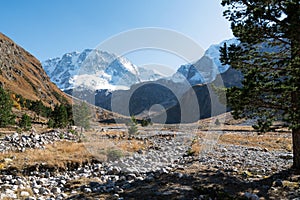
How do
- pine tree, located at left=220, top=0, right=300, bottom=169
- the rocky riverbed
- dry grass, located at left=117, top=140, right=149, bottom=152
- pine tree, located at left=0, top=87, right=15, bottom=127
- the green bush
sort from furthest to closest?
1. pine tree, located at left=0, top=87, right=15, bottom=127
2. dry grass, located at left=117, top=140, right=149, bottom=152
3. the green bush
4. pine tree, located at left=220, top=0, right=300, bottom=169
5. the rocky riverbed

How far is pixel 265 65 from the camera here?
12.4 m

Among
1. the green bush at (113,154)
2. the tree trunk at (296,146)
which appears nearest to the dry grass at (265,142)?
the tree trunk at (296,146)

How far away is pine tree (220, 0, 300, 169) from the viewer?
11328mm

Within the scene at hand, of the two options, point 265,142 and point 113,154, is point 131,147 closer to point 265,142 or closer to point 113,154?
point 113,154

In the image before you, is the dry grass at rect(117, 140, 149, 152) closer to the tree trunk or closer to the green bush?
the green bush

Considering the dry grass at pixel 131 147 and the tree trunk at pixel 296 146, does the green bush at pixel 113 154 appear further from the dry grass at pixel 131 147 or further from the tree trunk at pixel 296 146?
the tree trunk at pixel 296 146

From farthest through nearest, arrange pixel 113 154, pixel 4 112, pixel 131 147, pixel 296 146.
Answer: pixel 4 112 → pixel 131 147 → pixel 113 154 → pixel 296 146

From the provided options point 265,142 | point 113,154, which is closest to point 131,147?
point 113,154

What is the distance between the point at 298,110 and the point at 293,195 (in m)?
3.62

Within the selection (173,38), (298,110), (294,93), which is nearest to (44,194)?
(298,110)

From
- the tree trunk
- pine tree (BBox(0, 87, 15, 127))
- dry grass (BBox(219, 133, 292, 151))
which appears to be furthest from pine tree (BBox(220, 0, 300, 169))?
pine tree (BBox(0, 87, 15, 127))

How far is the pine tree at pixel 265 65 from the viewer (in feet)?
37.2

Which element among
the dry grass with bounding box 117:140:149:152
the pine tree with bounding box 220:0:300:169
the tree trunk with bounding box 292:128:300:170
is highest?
the pine tree with bounding box 220:0:300:169

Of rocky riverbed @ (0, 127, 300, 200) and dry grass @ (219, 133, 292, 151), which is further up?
rocky riverbed @ (0, 127, 300, 200)
